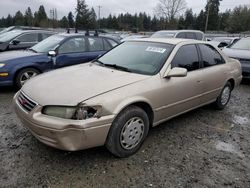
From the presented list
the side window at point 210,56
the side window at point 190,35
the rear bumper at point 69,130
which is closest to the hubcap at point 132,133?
the rear bumper at point 69,130

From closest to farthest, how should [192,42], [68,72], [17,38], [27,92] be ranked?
[27,92], [68,72], [192,42], [17,38]

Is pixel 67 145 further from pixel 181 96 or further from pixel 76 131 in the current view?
pixel 181 96

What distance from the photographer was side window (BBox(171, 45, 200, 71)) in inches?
153

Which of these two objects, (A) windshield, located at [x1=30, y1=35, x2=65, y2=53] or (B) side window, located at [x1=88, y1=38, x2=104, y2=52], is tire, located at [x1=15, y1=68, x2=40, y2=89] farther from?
(B) side window, located at [x1=88, y1=38, x2=104, y2=52]

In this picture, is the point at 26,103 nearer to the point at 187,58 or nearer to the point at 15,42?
the point at 187,58

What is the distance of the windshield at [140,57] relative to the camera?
366 centimetres

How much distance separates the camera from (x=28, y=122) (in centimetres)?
296

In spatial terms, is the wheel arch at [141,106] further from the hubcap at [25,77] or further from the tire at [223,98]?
the hubcap at [25,77]

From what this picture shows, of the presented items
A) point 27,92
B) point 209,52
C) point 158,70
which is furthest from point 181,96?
point 27,92

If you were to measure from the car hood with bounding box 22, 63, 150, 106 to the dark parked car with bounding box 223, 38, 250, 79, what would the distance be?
540 cm

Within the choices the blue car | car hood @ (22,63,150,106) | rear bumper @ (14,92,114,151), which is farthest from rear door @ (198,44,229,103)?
the blue car

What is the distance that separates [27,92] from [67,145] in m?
0.99

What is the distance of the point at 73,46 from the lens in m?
6.73

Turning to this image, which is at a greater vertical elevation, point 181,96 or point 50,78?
point 50,78
